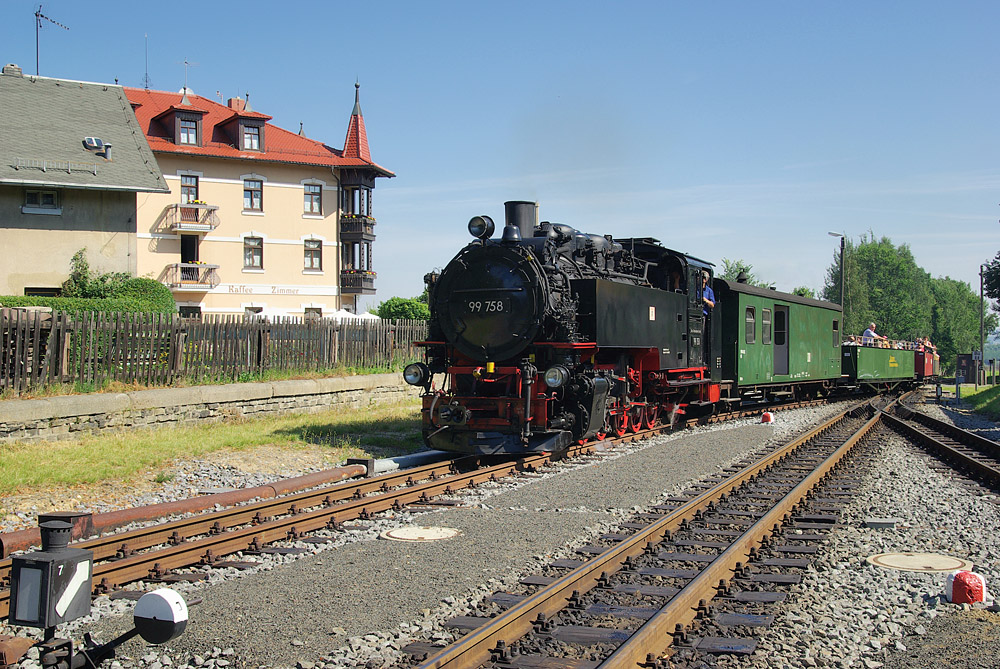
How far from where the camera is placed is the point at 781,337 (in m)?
20.0

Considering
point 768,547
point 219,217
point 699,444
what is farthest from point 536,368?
point 219,217

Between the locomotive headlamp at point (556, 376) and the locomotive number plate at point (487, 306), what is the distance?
107 centimetres

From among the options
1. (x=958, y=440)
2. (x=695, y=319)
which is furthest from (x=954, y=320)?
(x=695, y=319)

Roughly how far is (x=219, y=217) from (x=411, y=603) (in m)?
34.1

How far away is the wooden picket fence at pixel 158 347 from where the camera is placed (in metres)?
12.1

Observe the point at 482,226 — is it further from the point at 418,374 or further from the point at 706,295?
the point at 706,295

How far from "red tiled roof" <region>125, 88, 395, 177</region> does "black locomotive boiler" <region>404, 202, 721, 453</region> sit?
87.8ft

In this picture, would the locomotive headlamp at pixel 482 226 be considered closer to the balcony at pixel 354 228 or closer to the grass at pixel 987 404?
the grass at pixel 987 404

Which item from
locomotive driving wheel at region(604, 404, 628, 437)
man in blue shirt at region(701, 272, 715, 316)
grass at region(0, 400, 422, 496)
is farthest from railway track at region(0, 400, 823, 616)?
man in blue shirt at region(701, 272, 715, 316)

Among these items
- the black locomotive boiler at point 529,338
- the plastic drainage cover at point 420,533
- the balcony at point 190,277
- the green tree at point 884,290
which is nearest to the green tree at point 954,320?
the green tree at point 884,290

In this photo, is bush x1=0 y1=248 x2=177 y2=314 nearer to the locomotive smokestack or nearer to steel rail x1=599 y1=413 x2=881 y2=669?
the locomotive smokestack

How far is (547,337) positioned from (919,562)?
578 centimetres

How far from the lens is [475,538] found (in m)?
6.88

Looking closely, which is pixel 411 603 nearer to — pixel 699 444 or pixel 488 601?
pixel 488 601
